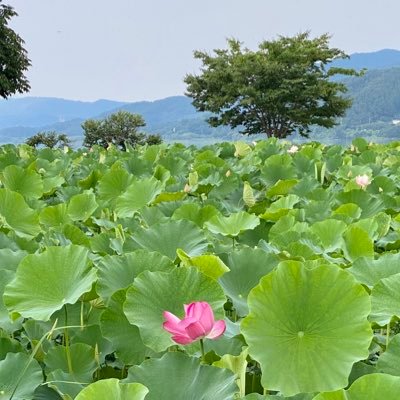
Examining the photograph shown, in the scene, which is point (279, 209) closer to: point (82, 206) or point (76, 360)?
point (82, 206)

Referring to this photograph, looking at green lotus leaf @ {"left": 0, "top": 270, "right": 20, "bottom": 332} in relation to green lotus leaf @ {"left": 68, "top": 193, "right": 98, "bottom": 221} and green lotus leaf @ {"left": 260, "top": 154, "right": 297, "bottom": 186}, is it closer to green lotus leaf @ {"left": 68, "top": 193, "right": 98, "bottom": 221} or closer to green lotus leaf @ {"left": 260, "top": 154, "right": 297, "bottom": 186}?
green lotus leaf @ {"left": 68, "top": 193, "right": 98, "bottom": 221}

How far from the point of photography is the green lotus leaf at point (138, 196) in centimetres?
162

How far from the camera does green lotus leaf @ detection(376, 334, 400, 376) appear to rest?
0.61m

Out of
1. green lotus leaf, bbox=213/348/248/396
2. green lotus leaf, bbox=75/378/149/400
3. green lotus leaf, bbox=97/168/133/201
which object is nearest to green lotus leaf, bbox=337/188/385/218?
green lotus leaf, bbox=97/168/133/201

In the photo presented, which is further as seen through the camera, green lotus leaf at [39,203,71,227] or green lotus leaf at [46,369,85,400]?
green lotus leaf at [39,203,71,227]

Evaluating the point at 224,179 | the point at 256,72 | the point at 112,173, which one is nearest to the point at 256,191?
the point at 224,179

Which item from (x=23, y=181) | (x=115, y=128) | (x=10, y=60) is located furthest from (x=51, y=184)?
(x=115, y=128)

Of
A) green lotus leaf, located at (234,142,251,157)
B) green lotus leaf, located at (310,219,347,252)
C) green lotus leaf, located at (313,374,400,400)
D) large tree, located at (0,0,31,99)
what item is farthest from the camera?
large tree, located at (0,0,31,99)

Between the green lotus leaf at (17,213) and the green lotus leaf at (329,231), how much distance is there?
637 millimetres

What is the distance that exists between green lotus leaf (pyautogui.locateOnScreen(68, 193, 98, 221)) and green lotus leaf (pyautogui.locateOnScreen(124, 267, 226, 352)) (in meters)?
0.83

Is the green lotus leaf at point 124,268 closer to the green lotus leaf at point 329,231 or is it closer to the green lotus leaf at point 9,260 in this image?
the green lotus leaf at point 9,260

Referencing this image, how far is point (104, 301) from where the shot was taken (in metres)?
0.85

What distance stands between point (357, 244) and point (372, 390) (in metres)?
0.59

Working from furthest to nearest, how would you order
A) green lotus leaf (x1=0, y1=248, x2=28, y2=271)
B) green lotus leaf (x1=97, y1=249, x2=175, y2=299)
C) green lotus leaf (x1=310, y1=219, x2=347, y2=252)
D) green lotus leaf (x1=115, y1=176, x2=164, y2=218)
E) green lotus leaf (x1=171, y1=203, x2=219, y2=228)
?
1. green lotus leaf (x1=115, y1=176, x2=164, y2=218)
2. green lotus leaf (x1=171, y1=203, x2=219, y2=228)
3. green lotus leaf (x1=310, y1=219, x2=347, y2=252)
4. green lotus leaf (x1=0, y1=248, x2=28, y2=271)
5. green lotus leaf (x1=97, y1=249, x2=175, y2=299)
